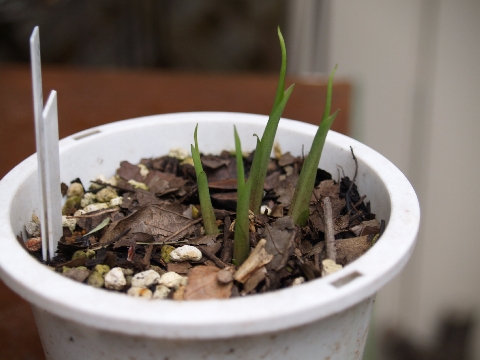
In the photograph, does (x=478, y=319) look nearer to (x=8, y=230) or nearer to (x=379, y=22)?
(x=379, y=22)

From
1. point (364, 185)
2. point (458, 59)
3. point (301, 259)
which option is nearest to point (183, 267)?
point (301, 259)

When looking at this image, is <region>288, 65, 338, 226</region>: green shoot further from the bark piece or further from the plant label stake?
the plant label stake

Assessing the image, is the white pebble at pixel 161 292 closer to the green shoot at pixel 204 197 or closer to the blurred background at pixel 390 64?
the green shoot at pixel 204 197

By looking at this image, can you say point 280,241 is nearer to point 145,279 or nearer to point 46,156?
point 145,279

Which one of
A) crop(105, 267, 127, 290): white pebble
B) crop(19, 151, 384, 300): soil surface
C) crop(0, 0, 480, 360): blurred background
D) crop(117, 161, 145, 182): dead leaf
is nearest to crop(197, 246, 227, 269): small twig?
crop(19, 151, 384, 300): soil surface

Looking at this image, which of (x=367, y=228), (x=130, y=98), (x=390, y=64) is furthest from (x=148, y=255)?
(x=390, y=64)

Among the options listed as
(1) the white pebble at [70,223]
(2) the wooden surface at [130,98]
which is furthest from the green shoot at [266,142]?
(2) the wooden surface at [130,98]
